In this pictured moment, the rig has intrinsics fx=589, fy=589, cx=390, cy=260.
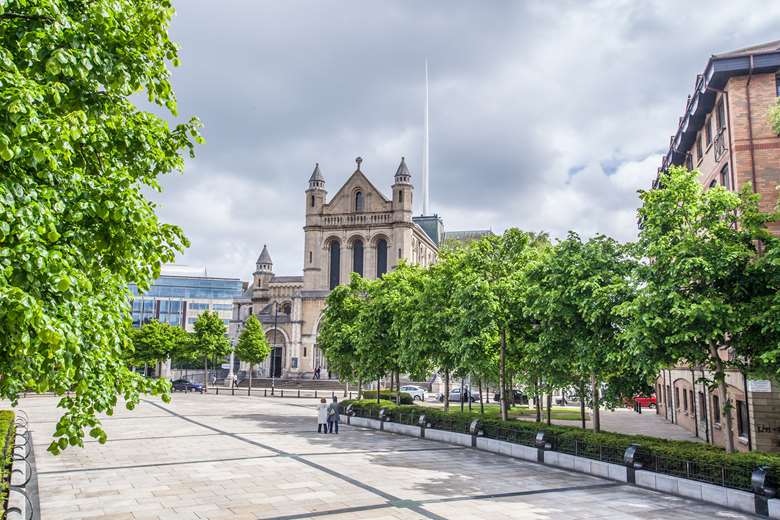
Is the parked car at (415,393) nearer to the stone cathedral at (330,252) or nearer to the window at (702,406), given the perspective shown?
the stone cathedral at (330,252)

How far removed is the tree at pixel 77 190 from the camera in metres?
4.93

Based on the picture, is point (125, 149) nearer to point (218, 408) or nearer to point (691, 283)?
point (691, 283)

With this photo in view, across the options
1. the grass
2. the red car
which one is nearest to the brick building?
the grass

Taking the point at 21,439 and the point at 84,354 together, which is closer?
the point at 84,354

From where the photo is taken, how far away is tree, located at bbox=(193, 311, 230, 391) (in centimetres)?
6112

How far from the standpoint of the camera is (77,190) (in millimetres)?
5668

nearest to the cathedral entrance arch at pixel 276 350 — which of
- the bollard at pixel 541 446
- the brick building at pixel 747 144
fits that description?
the brick building at pixel 747 144

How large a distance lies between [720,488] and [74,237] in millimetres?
14157

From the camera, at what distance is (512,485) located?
598 inches

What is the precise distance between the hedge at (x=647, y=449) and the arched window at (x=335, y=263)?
48.7 metres

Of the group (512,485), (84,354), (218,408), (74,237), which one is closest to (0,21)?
(74,237)

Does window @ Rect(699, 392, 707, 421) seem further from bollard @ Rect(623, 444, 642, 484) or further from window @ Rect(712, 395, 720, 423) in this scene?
bollard @ Rect(623, 444, 642, 484)

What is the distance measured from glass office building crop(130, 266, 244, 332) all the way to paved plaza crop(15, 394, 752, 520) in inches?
4911

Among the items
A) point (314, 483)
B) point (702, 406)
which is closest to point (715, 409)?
point (702, 406)
